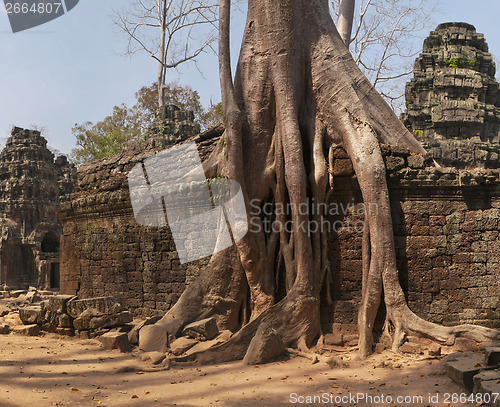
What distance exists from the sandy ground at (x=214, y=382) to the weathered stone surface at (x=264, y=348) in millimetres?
111

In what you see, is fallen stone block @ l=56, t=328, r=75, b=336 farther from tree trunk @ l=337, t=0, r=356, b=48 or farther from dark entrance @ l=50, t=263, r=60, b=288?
dark entrance @ l=50, t=263, r=60, b=288

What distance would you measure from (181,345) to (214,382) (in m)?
1.03

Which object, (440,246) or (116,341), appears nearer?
(116,341)

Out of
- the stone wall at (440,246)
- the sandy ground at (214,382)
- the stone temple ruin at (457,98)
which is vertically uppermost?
the stone temple ruin at (457,98)

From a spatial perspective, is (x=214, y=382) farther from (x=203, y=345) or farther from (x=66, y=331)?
(x=66, y=331)

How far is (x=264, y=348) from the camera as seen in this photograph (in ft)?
17.2

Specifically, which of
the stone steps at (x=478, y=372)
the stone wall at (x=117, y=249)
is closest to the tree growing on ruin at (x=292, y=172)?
the stone steps at (x=478, y=372)

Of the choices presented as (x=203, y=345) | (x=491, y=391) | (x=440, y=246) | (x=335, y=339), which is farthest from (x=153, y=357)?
(x=440, y=246)

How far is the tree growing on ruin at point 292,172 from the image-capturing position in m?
5.66

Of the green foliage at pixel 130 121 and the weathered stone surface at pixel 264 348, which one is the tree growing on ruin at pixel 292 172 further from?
the green foliage at pixel 130 121

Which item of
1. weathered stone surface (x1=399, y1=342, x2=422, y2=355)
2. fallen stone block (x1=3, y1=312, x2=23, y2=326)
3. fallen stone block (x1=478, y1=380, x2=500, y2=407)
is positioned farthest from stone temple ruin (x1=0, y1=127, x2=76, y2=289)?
fallen stone block (x1=478, y1=380, x2=500, y2=407)

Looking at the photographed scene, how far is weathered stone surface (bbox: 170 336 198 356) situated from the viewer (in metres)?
5.50

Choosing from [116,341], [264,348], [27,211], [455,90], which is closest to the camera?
[264,348]

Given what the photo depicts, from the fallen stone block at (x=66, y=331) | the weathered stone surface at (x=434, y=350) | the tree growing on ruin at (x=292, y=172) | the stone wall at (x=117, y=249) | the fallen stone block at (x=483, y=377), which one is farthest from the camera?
the stone wall at (x=117, y=249)
